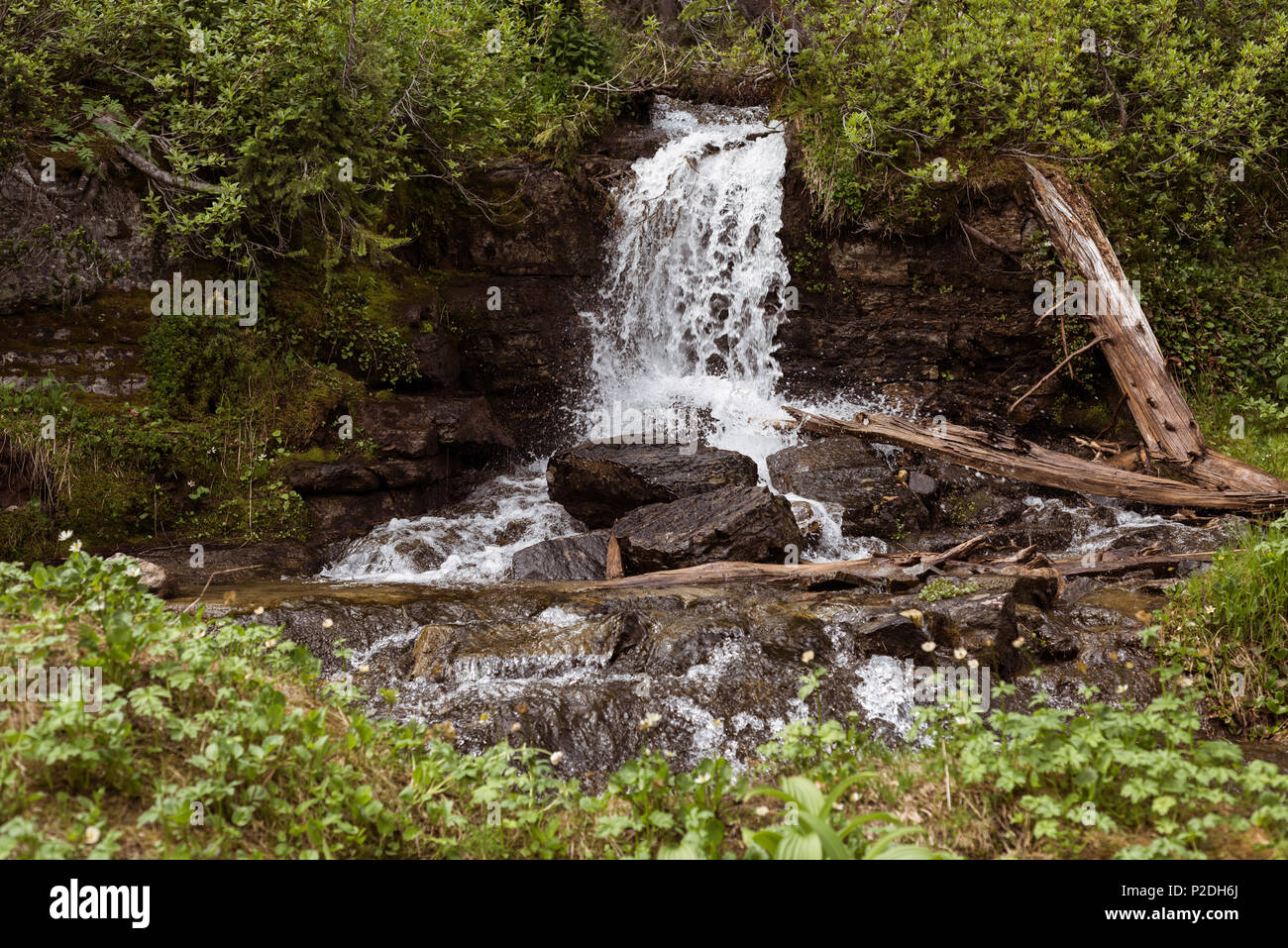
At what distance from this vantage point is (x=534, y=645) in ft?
20.5

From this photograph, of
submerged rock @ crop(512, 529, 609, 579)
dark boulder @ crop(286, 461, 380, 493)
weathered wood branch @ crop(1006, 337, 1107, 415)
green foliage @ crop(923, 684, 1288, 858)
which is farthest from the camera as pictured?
weathered wood branch @ crop(1006, 337, 1107, 415)

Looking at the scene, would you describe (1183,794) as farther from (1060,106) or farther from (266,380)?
(1060,106)

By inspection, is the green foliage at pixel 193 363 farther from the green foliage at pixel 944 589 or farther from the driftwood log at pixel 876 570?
the green foliage at pixel 944 589

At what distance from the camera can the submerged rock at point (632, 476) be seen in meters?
9.74

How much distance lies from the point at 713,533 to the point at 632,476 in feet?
6.04

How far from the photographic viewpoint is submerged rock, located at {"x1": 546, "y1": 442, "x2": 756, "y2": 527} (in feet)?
32.0

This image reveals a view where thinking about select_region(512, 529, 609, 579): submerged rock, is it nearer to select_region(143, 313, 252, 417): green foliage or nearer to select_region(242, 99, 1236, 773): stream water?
select_region(242, 99, 1236, 773): stream water

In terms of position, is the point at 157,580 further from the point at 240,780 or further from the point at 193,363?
the point at 240,780

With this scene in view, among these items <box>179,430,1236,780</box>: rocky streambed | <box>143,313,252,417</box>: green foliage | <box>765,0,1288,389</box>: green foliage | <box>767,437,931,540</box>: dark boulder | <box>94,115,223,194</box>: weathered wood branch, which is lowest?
<box>179,430,1236,780</box>: rocky streambed

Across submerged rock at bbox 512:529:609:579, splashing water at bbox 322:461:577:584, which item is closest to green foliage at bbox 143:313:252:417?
splashing water at bbox 322:461:577:584

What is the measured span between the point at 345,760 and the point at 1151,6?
46.9ft

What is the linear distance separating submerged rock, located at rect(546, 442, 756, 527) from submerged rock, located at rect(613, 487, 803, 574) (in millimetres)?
933

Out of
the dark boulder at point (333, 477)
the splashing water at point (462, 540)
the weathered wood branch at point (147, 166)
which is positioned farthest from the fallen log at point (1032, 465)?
the weathered wood branch at point (147, 166)

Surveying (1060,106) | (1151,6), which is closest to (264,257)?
(1060,106)
